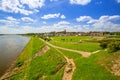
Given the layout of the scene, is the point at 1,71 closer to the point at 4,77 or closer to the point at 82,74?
the point at 4,77

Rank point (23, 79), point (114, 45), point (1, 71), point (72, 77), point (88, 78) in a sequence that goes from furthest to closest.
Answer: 1. point (1, 71)
2. point (114, 45)
3. point (23, 79)
4. point (72, 77)
5. point (88, 78)

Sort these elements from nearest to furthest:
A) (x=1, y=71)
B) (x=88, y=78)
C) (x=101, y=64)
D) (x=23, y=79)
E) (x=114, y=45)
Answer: (x=88, y=78) < (x=101, y=64) < (x=23, y=79) < (x=114, y=45) < (x=1, y=71)

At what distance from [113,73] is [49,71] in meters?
10.5

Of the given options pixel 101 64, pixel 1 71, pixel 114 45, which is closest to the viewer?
pixel 101 64

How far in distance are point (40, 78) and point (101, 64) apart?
379 inches

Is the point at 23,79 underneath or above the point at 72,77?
underneath

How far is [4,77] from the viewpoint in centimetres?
2616

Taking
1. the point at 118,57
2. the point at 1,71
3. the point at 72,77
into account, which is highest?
the point at 118,57

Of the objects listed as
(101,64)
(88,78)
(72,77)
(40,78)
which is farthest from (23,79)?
(101,64)

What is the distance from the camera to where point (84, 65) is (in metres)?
22.5

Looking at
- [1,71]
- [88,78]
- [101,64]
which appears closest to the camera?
[88,78]

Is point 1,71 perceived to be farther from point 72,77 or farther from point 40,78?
point 72,77

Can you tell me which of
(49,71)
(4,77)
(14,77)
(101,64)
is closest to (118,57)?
(101,64)

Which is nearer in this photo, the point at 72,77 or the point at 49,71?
the point at 72,77
